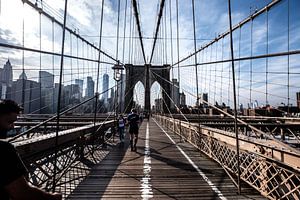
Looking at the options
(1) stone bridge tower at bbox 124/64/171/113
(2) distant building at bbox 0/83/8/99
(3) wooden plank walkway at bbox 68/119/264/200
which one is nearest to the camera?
(3) wooden plank walkway at bbox 68/119/264/200

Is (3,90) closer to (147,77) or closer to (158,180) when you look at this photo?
(158,180)

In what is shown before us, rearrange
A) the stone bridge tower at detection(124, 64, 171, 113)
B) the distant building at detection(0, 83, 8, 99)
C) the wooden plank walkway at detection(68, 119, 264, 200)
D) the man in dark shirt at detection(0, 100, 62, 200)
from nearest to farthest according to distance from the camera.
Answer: the man in dark shirt at detection(0, 100, 62, 200), the wooden plank walkway at detection(68, 119, 264, 200), the distant building at detection(0, 83, 8, 99), the stone bridge tower at detection(124, 64, 171, 113)

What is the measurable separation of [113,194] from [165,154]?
8.83 feet

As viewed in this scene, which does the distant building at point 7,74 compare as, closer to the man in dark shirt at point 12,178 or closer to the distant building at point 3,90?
the distant building at point 3,90

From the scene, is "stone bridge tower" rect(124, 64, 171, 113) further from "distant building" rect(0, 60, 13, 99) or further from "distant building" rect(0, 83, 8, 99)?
"distant building" rect(0, 83, 8, 99)

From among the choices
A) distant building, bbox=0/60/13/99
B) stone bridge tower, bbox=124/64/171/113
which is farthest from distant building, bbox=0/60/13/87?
stone bridge tower, bbox=124/64/171/113

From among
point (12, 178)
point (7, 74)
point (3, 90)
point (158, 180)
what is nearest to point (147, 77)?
point (7, 74)

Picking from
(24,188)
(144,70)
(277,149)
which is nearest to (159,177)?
(277,149)

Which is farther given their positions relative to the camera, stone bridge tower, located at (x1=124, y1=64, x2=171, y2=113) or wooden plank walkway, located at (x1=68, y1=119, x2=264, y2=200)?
stone bridge tower, located at (x1=124, y1=64, x2=171, y2=113)

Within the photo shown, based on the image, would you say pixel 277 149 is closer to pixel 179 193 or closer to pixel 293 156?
pixel 293 156

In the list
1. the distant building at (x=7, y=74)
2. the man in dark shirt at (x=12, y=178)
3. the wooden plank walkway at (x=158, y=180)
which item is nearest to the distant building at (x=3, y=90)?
the distant building at (x=7, y=74)

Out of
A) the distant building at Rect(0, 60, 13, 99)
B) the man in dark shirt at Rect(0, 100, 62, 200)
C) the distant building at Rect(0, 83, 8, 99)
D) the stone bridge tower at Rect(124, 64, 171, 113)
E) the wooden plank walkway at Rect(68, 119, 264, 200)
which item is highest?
the stone bridge tower at Rect(124, 64, 171, 113)

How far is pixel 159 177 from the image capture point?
11.5 feet

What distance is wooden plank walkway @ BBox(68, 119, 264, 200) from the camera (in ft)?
9.12
